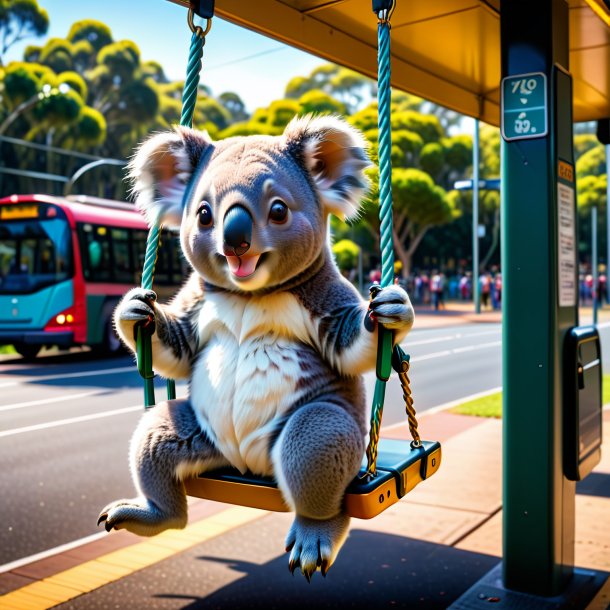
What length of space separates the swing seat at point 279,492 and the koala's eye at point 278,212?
2.32ft

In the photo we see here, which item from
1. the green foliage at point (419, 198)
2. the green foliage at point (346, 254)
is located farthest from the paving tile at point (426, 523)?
the green foliage at point (419, 198)

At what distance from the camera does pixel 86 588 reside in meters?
3.99

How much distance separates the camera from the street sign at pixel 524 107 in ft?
11.8

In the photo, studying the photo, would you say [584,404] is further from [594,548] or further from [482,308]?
[482,308]

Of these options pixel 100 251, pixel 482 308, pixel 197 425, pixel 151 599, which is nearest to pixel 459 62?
pixel 197 425

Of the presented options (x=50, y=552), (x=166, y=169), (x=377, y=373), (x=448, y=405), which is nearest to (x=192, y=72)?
(x=166, y=169)

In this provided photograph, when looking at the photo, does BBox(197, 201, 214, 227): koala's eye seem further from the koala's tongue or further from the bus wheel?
the bus wheel

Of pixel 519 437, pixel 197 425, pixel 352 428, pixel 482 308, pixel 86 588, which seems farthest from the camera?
pixel 482 308

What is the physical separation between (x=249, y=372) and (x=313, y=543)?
1.60 feet

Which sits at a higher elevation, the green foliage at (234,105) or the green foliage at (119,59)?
the green foliage at (234,105)

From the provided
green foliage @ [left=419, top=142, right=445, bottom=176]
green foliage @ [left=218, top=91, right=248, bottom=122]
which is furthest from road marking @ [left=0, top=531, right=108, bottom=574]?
green foliage @ [left=218, top=91, right=248, bottom=122]

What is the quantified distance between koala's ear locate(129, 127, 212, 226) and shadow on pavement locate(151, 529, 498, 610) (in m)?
2.34

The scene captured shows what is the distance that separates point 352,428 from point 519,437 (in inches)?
74.7

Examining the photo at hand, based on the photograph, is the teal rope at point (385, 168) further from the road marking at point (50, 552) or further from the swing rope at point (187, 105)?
the road marking at point (50, 552)
